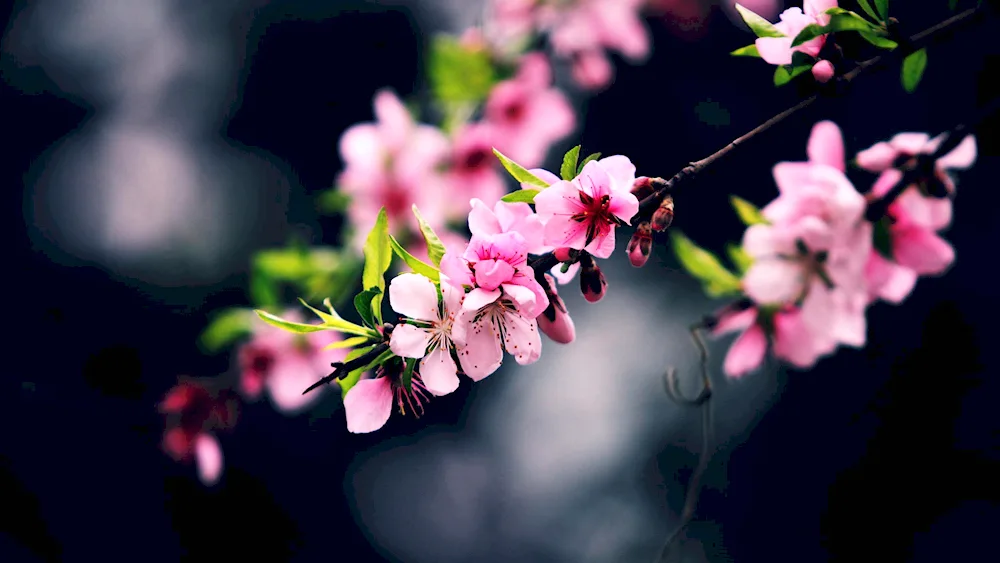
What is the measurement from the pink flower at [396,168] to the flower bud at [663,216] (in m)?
0.47

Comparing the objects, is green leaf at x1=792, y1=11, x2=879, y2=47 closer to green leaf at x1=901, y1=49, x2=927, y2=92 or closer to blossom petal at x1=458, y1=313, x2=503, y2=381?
green leaf at x1=901, y1=49, x2=927, y2=92

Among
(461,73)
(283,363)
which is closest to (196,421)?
(283,363)

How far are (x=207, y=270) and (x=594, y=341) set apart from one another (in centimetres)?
54

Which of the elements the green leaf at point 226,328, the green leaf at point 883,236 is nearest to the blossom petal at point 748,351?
the green leaf at point 883,236

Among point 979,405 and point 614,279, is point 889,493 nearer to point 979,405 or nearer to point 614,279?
point 979,405

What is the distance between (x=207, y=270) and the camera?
3.12 feet

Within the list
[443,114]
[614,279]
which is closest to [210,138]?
[443,114]

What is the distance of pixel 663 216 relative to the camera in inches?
12.9

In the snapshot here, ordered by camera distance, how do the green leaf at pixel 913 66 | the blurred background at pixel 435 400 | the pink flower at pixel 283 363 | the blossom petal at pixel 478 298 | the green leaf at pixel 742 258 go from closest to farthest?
the blossom petal at pixel 478 298 → the green leaf at pixel 913 66 → the green leaf at pixel 742 258 → the blurred background at pixel 435 400 → the pink flower at pixel 283 363

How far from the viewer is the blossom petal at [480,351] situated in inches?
13.1

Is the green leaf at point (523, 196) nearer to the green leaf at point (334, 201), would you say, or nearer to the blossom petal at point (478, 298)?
the blossom petal at point (478, 298)

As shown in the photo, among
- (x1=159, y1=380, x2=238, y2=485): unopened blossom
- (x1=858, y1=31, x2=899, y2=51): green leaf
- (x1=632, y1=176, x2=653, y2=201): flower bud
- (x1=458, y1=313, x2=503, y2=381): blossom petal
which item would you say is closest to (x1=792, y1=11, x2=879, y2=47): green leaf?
(x1=858, y1=31, x2=899, y2=51): green leaf

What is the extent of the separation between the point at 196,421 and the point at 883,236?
0.86 m

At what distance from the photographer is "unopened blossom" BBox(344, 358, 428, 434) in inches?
14.0
